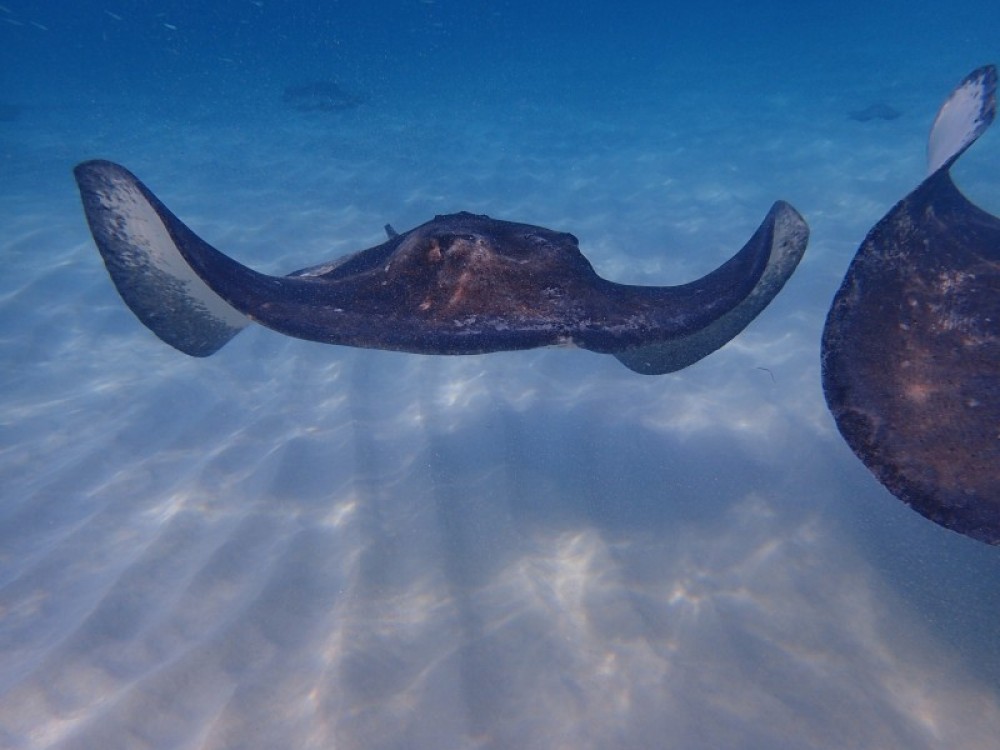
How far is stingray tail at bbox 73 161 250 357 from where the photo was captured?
9.71ft

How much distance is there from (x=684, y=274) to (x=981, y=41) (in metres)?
39.6

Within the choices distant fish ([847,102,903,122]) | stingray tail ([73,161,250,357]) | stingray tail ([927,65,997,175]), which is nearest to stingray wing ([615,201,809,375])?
stingray tail ([927,65,997,175])

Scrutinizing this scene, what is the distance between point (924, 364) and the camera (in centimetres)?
269

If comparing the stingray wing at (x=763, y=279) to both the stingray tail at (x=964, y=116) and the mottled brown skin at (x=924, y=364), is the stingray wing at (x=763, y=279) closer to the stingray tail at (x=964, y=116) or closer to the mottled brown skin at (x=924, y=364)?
the mottled brown skin at (x=924, y=364)

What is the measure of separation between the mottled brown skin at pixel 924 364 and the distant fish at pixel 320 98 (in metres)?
27.8

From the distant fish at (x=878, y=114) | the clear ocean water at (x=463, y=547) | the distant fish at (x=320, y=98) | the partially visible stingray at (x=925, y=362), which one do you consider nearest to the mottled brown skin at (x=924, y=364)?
the partially visible stingray at (x=925, y=362)

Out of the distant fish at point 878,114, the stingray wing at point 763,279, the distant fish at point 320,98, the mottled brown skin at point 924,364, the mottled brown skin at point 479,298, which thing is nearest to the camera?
the mottled brown skin at point 924,364

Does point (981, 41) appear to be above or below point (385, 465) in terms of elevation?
above

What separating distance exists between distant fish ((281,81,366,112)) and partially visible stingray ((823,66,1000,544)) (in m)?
27.8

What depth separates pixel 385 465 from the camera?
5734 mm

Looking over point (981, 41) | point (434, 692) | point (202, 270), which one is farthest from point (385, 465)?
point (981, 41)

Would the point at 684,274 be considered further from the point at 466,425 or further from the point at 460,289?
the point at 460,289

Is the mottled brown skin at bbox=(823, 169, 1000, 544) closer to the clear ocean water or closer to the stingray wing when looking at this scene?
the stingray wing

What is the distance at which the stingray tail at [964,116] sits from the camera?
11.2 feet
